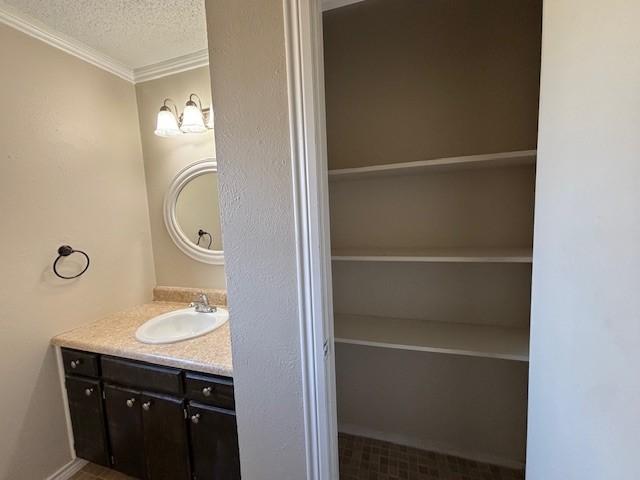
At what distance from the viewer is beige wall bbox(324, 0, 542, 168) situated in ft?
4.23

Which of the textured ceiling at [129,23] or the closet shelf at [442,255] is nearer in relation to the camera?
the closet shelf at [442,255]

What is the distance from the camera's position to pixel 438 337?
1364 mm

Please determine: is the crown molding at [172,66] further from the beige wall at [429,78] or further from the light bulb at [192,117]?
the beige wall at [429,78]

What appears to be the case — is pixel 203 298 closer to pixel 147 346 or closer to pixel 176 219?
pixel 147 346

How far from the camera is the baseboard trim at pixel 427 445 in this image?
4.91 feet

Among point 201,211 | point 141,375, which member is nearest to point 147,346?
→ point 141,375

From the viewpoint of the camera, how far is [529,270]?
135 centimetres

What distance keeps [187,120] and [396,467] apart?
7.55 ft

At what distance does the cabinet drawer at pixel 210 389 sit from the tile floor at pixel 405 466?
0.85m

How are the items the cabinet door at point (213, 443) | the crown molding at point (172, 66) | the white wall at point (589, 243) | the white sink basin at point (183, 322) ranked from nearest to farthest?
the white wall at point (589, 243) → the cabinet door at point (213, 443) → the white sink basin at point (183, 322) → the crown molding at point (172, 66)

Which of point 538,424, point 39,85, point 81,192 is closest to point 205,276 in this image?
point 81,192

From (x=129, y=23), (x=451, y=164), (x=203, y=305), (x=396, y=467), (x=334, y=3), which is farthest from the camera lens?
(x=203, y=305)

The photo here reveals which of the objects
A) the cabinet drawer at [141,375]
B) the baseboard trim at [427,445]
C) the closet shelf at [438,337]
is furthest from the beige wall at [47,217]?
the baseboard trim at [427,445]

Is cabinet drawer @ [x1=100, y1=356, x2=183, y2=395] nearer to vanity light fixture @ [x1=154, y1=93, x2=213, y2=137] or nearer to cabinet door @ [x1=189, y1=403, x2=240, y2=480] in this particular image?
cabinet door @ [x1=189, y1=403, x2=240, y2=480]
